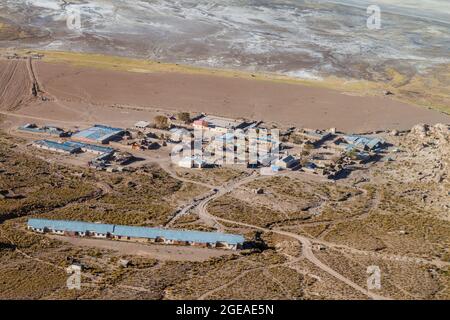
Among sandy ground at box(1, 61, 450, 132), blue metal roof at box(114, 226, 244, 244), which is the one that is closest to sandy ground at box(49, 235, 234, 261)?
blue metal roof at box(114, 226, 244, 244)

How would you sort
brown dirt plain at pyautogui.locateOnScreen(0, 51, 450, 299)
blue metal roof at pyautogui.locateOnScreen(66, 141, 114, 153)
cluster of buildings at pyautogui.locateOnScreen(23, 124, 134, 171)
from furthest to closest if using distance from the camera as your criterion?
blue metal roof at pyautogui.locateOnScreen(66, 141, 114, 153) → cluster of buildings at pyautogui.locateOnScreen(23, 124, 134, 171) → brown dirt plain at pyautogui.locateOnScreen(0, 51, 450, 299)

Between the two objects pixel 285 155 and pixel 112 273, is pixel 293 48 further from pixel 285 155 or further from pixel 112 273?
pixel 112 273

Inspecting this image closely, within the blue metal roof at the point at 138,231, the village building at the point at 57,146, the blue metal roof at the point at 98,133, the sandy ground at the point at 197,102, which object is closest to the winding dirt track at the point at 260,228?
the blue metal roof at the point at 138,231

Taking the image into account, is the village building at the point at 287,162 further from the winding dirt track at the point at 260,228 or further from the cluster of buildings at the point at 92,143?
→ the cluster of buildings at the point at 92,143

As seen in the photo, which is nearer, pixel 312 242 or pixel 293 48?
pixel 312 242

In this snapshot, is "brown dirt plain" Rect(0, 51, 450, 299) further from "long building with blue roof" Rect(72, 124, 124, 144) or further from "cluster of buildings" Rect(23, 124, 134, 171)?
"long building with blue roof" Rect(72, 124, 124, 144)

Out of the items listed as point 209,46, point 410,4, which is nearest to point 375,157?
point 209,46

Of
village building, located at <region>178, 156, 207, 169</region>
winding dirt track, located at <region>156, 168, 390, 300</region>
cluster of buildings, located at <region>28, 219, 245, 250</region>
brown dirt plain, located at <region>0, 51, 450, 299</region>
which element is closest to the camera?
brown dirt plain, located at <region>0, 51, 450, 299</region>
